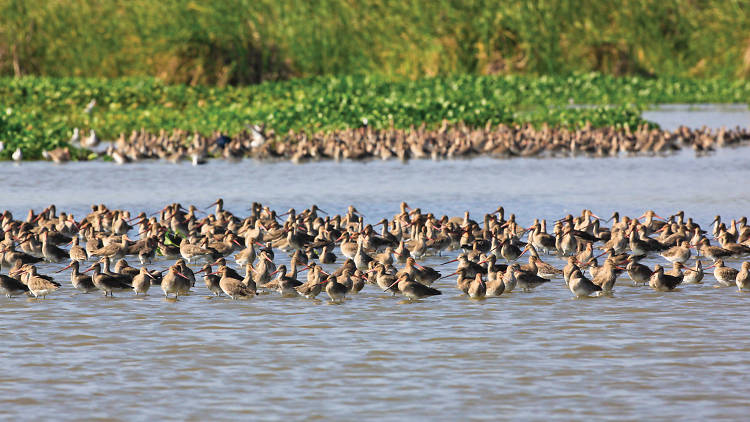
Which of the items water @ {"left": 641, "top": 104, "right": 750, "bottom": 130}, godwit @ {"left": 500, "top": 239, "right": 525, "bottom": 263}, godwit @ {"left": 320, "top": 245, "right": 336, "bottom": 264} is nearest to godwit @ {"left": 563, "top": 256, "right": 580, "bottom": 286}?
godwit @ {"left": 500, "top": 239, "right": 525, "bottom": 263}

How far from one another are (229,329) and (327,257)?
17.8 feet

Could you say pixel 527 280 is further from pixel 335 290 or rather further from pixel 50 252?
pixel 50 252

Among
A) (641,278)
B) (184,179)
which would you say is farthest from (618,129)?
(641,278)

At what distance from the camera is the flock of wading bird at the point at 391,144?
3950 centimetres

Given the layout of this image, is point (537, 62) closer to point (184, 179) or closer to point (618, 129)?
point (618, 129)

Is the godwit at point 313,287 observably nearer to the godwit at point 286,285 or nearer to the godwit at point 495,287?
the godwit at point 286,285

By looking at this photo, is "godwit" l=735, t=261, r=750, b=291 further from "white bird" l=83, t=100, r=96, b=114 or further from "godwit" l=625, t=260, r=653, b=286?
"white bird" l=83, t=100, r=96, b=114

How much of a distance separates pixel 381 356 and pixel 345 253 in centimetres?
723

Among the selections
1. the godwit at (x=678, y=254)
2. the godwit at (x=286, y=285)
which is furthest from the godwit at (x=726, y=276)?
the godwit at (x=286, y=285)

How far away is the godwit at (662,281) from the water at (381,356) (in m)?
0.18

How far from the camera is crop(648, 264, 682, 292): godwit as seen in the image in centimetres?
1678

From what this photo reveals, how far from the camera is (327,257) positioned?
19.8 metres

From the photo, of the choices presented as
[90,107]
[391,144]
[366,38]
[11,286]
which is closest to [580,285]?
[11,286]

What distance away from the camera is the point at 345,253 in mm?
20172
